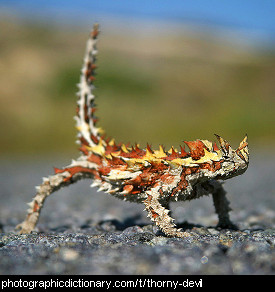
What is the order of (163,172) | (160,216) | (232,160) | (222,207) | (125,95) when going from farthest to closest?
(125,95), (222,207), (163,172), (160,216), (232,160)

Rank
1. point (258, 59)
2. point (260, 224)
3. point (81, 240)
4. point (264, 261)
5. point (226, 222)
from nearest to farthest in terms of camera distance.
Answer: point (264, 261)
point (81, 240)
point (226, 222)
point (260, 224)
point (258, 59)

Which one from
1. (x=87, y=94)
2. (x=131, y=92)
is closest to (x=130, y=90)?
(x=131, y=92)

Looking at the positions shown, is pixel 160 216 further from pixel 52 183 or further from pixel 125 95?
pixel 125 95

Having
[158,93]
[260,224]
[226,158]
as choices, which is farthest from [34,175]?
[158,93]

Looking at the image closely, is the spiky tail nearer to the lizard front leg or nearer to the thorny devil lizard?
the thorny devil lizard

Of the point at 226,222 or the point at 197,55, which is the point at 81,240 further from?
the point at 197,55

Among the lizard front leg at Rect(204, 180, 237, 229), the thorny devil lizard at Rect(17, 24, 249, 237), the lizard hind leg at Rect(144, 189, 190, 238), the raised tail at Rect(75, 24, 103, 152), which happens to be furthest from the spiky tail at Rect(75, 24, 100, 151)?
the lizard front leg at Rect(204, 180, 237, 229)

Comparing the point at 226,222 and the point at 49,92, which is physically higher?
the point at 49,92
